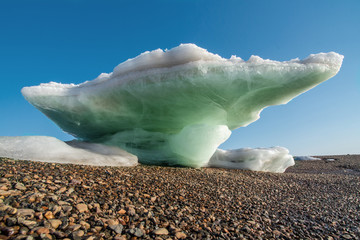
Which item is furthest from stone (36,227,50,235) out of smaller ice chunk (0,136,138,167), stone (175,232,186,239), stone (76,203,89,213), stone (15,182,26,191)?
smaller ice chunk (0,136,138,167)

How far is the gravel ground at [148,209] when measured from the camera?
2.04 metres

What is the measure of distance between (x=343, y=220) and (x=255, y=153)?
13.3 feet

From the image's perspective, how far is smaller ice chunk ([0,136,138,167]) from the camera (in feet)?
14.7

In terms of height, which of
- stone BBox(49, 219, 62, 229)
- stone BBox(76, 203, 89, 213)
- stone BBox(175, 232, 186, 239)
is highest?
stone BBox(76, 203, 89, 213)

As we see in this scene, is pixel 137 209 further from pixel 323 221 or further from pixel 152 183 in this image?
pixel 323 221

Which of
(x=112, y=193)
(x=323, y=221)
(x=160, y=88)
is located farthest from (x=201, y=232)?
(x=160, y=88)

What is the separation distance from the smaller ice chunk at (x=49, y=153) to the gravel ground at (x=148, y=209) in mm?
995

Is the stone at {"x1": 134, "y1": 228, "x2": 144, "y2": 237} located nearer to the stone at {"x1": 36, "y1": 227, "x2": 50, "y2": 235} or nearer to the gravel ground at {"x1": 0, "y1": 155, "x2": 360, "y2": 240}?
the gravel ground at {"x1": 0, "y1": 155, "x2": 360, "y2": 240}

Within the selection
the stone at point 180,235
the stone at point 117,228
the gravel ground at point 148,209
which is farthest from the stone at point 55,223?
the stone at point 180,235

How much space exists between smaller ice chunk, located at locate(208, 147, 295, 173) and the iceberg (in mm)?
52

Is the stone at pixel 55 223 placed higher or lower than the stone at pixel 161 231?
higher

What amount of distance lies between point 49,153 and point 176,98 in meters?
3.02

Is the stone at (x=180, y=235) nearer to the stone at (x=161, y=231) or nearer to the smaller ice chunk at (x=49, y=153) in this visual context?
the stone at (x=161, y=231)

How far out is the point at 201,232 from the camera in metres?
2.33
